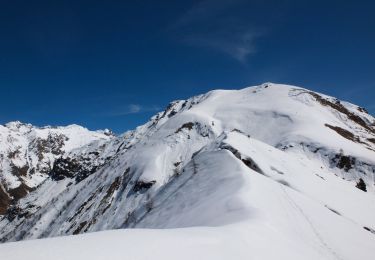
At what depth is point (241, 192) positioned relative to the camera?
2098 centimetres

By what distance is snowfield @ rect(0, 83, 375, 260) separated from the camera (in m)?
10.9

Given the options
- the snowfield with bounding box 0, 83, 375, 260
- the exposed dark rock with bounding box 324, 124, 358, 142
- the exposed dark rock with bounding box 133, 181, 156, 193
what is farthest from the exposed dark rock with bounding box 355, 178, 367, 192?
the exposed dark rock with bounding box 133, 181, 156, 193

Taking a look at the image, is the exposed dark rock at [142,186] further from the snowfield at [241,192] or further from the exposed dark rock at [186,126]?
the exposed dark rock at [186,126]

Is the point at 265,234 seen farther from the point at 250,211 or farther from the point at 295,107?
the point at 295,107

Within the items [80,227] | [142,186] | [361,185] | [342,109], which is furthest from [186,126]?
[342,109]

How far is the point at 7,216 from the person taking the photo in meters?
187

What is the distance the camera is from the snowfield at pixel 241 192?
10.9 m

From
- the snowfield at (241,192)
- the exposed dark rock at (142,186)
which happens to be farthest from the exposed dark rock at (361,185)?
the exposed dark rock at (142,186)

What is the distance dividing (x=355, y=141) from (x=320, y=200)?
4770 centimetres

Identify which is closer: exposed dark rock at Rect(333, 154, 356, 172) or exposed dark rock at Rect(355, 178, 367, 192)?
exposed dark rock at Rect(355, 178, 367, 192)

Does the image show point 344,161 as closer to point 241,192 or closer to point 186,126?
point 186,126

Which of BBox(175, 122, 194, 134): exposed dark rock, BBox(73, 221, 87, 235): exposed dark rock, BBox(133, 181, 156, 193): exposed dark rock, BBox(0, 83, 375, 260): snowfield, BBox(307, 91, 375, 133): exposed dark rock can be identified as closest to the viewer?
BBox(0, 83, 375, 260): snowfield

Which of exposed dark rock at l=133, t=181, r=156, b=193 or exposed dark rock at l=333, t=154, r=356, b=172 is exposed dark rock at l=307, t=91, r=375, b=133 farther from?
exposed dark rock at l=133, t=181, r=156, b=193

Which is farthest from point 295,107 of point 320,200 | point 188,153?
point 320,200
